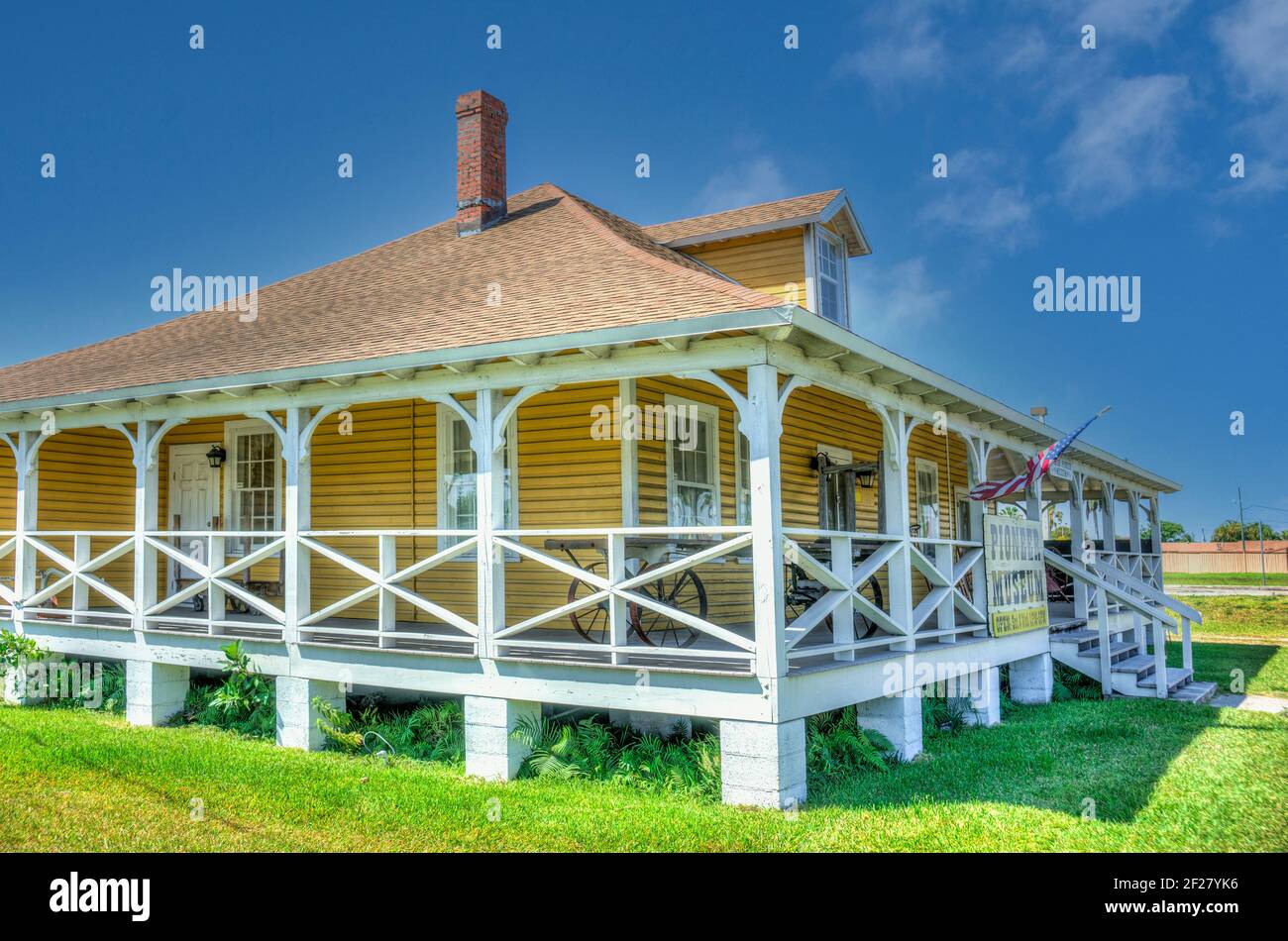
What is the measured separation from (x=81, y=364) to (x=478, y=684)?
8576 millimetres

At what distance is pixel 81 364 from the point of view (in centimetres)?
1284

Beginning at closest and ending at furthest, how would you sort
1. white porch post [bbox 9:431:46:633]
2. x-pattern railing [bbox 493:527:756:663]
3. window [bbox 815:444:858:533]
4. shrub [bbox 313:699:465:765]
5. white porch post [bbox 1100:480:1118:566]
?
1. x-pattern railing [bbox 493:527:756:663]
2. shrub [bbox 313:699:465:765]
3. white porch post [bbox 9:431:46:633]
4. window [bbox 815:444:858:533]
5. white porch post [bbox 1100:480:1118:566]

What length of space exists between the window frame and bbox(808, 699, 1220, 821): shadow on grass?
226 inches

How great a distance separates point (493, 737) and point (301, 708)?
7.59 ft

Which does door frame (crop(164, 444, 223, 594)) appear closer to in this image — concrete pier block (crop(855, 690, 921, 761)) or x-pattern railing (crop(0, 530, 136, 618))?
x-pattern railing (crop(0, 530, 136, 618))

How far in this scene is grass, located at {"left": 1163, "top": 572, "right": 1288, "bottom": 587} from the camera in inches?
1827

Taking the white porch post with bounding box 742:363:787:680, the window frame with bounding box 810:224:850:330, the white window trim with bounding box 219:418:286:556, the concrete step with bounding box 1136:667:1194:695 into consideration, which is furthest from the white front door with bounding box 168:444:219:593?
the concrete step with bounding box 1136:667:1194:695

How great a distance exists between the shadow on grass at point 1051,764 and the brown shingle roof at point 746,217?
275 inches

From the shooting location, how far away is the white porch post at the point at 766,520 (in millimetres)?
6750

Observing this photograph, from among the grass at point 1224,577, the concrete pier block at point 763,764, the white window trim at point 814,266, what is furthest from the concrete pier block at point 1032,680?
the grass at point 1224,577

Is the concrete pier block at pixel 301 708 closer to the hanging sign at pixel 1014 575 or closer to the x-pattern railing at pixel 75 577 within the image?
the x-pattern railing at pixel 75 577

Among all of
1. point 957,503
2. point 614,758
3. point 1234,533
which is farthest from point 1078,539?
point 1234,533
